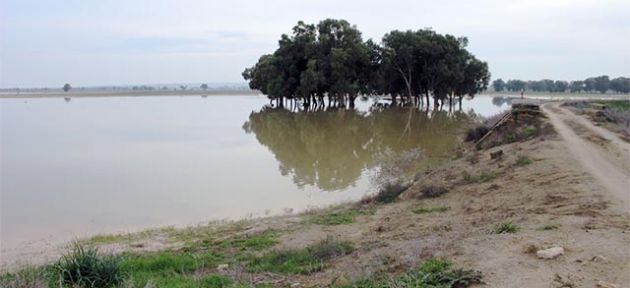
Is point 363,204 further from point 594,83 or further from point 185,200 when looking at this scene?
point 594,83

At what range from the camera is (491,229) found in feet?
26.5

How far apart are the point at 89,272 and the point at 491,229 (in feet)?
18.5

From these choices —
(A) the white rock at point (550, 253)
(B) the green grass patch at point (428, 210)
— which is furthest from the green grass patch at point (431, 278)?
(B) the green grass patch at point (428, 210)

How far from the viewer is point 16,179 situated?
18.3m

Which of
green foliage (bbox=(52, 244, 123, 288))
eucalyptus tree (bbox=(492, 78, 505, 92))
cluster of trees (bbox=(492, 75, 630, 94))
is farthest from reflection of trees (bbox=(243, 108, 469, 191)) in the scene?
eucalyptus tree (bbox=(492, 78, 505, 92))

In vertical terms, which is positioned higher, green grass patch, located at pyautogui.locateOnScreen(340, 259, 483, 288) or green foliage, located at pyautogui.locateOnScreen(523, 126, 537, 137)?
green foliage, located at pyautogui.locateOnScreen(523, 126, 537, 137)

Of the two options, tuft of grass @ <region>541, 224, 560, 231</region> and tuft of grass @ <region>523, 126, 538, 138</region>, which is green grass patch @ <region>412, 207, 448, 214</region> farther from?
tuft of grass @ <region>523, 126, 538, 138</region>

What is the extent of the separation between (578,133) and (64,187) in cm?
1825

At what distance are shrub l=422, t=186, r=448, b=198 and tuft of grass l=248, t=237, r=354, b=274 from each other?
472 cm

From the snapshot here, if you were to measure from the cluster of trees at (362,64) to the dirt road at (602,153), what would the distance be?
35995mm

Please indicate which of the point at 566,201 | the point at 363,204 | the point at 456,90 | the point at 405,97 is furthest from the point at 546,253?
the point at 405,97

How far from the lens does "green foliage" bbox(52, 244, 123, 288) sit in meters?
6.35

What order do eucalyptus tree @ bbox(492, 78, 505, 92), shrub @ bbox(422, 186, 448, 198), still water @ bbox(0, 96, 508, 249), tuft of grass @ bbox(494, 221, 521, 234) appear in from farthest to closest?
1. eucalyptus tree @ bbox(492, 78, 505, 92)
2. still water @ bbox(0, 96, 508, 249)
3. shrub @ bbox(422, 186, 448, 198)
4. tuft of grass @ bbox(494, 221, 521, 234)

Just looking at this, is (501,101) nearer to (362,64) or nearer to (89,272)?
(362,64)
